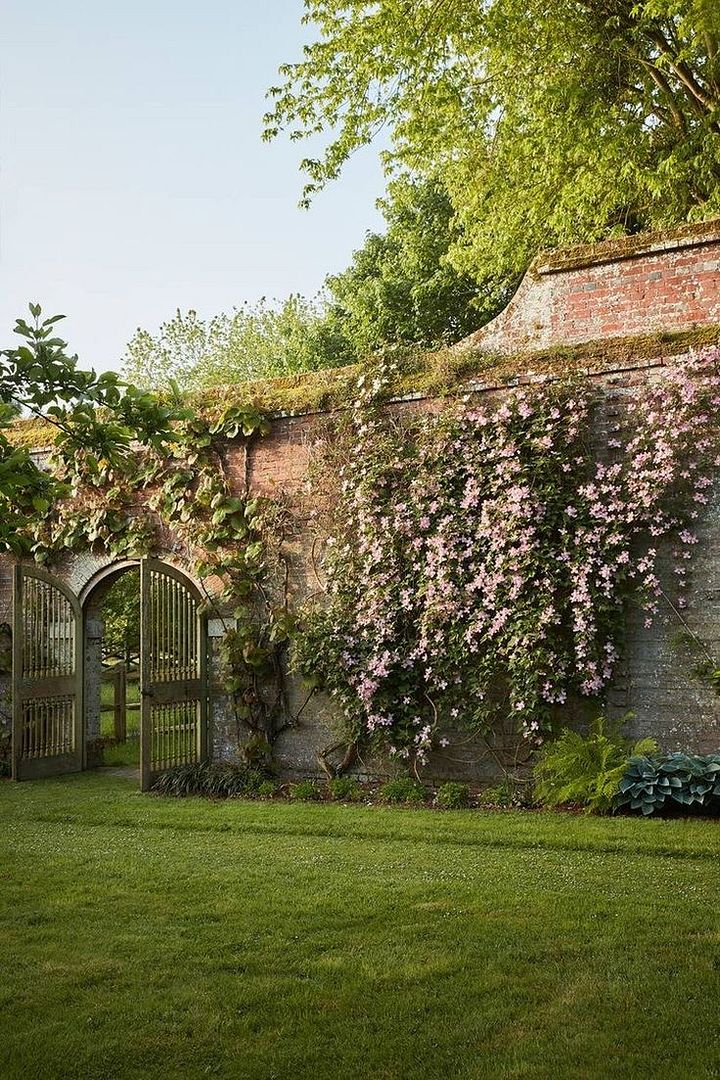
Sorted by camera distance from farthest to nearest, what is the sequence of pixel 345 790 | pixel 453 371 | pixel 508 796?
pixel 453 371 < pixel 345 790 < pixel 508 796

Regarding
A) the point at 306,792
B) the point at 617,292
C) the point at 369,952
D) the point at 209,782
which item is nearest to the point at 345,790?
the point at 306,792

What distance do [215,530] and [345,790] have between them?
127 inches

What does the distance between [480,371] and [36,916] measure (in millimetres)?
6137

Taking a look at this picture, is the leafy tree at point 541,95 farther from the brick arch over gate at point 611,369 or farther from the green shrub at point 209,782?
the green shrub at point 209,782

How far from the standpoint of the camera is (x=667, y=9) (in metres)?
11.9

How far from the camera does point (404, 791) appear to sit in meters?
9.02

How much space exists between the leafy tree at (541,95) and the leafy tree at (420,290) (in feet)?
27.0

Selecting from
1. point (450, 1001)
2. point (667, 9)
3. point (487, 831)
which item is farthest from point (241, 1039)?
point (667, 9)

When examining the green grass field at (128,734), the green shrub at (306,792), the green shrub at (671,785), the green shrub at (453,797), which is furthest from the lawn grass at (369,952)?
the green grass field at (128,734)

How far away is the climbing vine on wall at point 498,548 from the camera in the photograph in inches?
324

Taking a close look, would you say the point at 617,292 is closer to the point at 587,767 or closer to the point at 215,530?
the point at 587,767

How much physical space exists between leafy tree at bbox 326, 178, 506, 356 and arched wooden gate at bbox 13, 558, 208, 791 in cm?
1411

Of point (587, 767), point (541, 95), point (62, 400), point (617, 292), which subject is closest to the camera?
point (62, 400)

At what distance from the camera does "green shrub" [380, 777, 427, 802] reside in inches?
351
